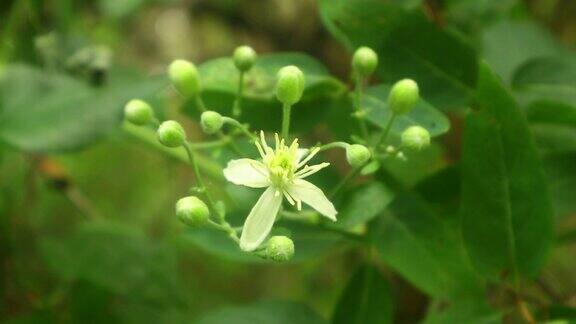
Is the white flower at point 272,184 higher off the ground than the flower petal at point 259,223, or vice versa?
the white flower at point 272,184

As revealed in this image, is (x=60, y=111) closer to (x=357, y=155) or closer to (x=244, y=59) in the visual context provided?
(x=244, y=59)

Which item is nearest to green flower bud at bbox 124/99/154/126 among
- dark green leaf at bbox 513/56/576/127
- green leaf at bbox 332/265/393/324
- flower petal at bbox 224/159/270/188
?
flower petal at bbox 224/159/270/188

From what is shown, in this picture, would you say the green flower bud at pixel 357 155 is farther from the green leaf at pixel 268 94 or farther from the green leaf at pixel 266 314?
the green leaf at pixel 266 314

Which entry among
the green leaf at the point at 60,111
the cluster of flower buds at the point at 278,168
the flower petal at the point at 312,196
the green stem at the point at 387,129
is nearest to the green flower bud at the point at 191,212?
the cluster of flower buds at the point at 278,168

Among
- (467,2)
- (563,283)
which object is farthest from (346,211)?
(563,283)

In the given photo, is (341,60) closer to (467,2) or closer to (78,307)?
(467,2)

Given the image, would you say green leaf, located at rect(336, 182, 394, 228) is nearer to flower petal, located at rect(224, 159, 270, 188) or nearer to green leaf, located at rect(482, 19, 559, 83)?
flower petal, located at rect(224, 159, 270, 188)

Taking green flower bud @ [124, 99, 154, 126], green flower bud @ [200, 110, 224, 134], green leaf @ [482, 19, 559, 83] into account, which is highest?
green leaf @ [482, 19, 559, 83]
